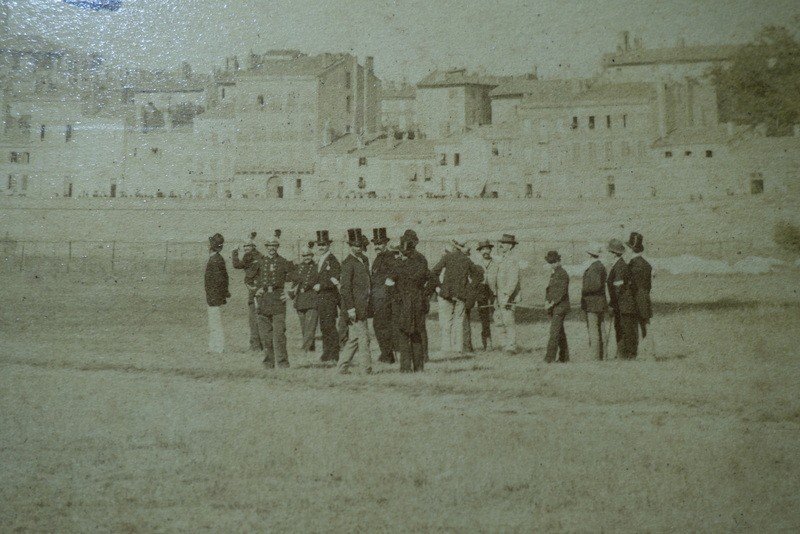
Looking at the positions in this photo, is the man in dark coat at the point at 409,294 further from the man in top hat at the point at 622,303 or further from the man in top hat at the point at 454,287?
the man in top hat at the point at 622,303

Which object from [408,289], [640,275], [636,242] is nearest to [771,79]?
[636,242]

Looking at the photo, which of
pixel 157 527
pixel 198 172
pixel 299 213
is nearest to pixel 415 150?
pixel 299 213

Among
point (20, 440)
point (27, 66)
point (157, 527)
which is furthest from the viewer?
point (27, 66)

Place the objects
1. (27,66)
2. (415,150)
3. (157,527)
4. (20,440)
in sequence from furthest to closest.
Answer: (415,150)
(27,66)
(20,440)
(157,527)

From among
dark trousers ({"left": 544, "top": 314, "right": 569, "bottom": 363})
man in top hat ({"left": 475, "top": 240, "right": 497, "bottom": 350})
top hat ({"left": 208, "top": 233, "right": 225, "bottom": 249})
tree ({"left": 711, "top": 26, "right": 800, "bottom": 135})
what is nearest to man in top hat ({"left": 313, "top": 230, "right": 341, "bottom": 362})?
top hat ({"left": 208, "top": 233, "right": 225, "bottom": 249})

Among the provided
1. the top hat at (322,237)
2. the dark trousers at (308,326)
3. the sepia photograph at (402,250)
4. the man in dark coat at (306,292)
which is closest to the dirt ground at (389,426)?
the sepia photograph at (402,250)

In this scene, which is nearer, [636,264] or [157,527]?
[157,527]

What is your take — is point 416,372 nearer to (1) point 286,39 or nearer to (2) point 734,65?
(1) point 286,39
